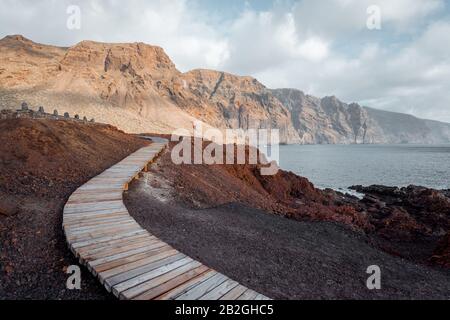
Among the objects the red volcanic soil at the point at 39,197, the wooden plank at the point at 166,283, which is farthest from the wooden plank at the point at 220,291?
the red volcanic soil at the point at 39,197

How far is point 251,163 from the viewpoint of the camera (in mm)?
27609

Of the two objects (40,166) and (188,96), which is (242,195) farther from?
(188,96)

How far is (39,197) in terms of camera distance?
8.44 m

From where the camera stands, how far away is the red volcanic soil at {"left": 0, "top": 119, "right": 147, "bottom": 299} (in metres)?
4.70

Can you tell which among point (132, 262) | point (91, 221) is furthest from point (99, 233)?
point (132, 262)

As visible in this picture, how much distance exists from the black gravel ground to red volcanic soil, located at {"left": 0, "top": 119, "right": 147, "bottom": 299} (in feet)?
7.45

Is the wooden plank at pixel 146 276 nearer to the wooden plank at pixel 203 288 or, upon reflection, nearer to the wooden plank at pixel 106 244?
the wooden plank at pixel 203 288

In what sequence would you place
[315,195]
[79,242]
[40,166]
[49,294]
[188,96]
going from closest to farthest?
[49,294], [79,242], [40,166], [315,195], [188,96]

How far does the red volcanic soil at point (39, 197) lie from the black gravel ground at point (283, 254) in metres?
2.27

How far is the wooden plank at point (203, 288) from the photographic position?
3.96 meters

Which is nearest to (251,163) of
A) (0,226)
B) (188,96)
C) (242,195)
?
(242,195)

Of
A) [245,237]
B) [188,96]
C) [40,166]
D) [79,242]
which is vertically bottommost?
[245,237]

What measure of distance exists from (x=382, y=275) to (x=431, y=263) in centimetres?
437

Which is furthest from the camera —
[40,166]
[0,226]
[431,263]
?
[40,166]
